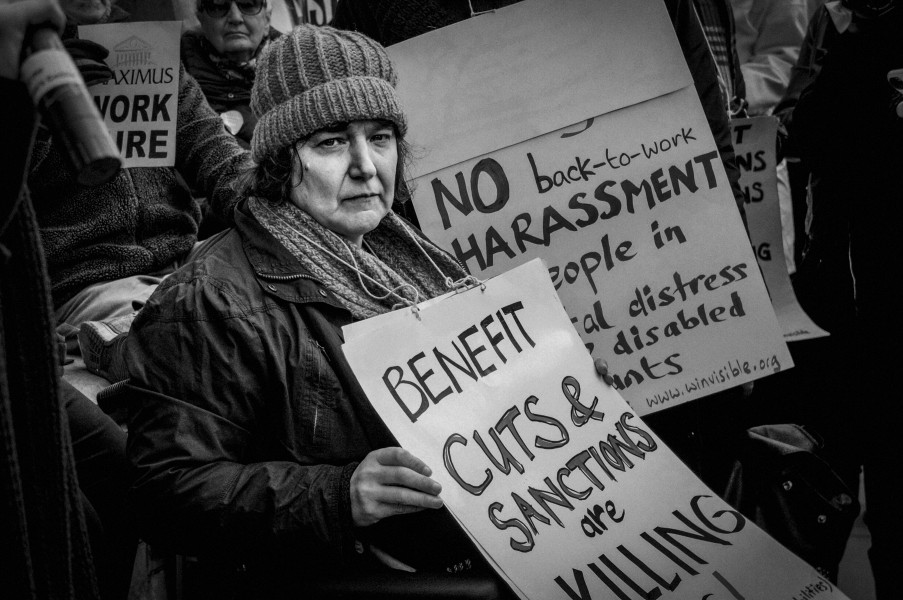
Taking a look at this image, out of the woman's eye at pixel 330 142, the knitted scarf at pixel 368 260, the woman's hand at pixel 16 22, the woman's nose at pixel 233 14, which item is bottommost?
the knitted scarf at pixel 368 260

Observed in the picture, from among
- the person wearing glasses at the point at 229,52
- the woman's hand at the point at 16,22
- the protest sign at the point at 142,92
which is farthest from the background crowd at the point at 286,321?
the person wearing glasses at the point at 229,52

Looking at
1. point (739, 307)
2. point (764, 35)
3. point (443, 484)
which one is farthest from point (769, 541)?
point (764, 35)

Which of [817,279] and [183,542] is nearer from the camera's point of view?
[183,542]

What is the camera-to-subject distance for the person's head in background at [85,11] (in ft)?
9.98

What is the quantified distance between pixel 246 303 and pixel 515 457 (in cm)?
62

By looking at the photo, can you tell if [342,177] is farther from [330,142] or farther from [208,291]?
[208,291]

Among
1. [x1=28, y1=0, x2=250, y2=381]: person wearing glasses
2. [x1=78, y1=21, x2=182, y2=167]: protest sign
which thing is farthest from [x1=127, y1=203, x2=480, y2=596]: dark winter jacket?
[x1=78, y1=21, x2=182, y2=167]: protest sign

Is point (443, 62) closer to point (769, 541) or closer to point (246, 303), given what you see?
point (246, 303)

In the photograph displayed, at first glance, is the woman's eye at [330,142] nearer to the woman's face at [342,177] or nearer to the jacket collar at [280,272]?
the woman's face at [342,177]

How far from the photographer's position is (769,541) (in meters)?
1.80

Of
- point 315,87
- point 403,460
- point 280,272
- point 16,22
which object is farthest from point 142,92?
point 16,22

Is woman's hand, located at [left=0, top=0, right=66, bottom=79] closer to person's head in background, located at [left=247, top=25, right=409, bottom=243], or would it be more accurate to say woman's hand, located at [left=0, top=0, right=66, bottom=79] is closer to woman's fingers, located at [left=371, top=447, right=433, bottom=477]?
woman's fingers, located at [left=371, top=447, right=433, bottom=477]

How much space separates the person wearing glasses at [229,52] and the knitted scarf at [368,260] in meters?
1.90

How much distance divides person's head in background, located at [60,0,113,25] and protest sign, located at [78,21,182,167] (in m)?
0.51
